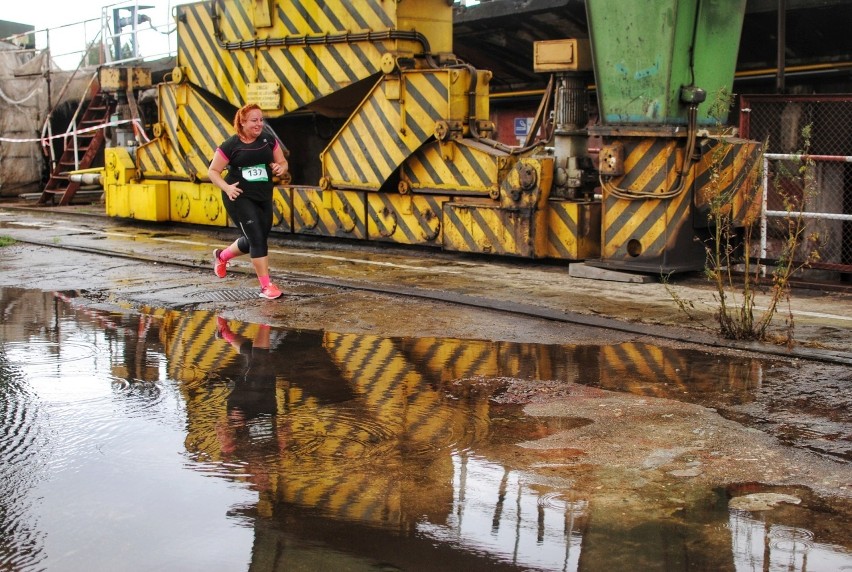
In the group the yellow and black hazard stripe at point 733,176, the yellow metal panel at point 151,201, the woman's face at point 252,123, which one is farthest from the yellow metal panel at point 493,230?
the yellow metal panel at point 151,201

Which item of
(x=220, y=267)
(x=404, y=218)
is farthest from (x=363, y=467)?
(x=404, y=218)

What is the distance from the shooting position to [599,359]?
267 inches

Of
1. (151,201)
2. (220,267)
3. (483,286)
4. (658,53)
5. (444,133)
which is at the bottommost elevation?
(483,286)

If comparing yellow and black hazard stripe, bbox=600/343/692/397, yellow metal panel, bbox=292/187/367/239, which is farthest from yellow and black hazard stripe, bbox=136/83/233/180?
yellow and black hazard stripe, bbox=600/343/692/397

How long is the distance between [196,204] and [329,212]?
8.14 feet

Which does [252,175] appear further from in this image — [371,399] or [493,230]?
[371,399]

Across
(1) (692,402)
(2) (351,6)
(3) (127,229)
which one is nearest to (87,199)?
(3) (127,229)

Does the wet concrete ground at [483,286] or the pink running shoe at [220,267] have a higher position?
the pink running shoe at [220,267]

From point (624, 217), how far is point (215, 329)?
401 cm

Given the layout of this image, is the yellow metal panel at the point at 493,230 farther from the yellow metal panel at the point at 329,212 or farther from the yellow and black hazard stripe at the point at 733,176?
the yellow and black hazard stripe at the point at 733,176

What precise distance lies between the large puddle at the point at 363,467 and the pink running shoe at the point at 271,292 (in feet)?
5.88

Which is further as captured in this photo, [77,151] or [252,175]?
[77,151]

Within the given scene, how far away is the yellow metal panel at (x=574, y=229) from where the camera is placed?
10.6 meters

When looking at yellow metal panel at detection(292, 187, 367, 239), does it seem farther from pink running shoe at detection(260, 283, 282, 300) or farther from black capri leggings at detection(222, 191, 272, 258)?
pink running shoe at detection(260, 283, 282, 300)
